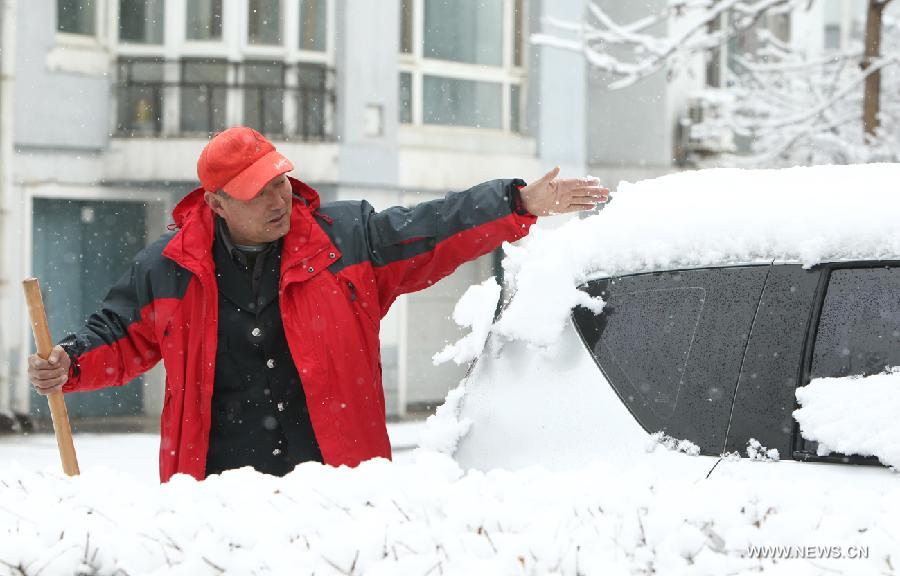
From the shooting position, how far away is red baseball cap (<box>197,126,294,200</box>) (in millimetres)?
3766

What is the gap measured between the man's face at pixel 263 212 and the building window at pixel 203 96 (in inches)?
464

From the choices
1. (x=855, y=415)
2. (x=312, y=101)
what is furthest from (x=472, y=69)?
(x=855, y=415)

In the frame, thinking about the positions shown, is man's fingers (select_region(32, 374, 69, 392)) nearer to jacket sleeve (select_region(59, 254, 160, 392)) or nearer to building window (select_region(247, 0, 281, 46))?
jacket sleeve (select_region(59, 254, 160, 392))

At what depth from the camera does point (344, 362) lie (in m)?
3.74

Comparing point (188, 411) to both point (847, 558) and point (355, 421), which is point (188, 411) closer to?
point (355, 421)

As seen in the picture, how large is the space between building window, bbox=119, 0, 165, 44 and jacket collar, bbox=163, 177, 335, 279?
12.1 meters

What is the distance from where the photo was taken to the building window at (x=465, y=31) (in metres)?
16.9

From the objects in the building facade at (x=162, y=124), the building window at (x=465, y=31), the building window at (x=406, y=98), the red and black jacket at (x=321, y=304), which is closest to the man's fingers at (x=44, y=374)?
the red and black jacket at (x=321, y=304)

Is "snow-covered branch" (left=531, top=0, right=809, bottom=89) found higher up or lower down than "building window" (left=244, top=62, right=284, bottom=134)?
higher up

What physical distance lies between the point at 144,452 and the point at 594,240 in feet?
33.7

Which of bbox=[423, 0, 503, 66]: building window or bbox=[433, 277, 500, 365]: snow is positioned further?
bbox=[423, 0, 503, 66]: building window

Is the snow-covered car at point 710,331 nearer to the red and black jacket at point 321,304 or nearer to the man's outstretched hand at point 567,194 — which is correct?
the man's outstretched hand at point 567,194

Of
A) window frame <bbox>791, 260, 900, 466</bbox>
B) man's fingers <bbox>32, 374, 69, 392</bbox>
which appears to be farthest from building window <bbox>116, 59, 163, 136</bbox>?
window frame <bbox>791, 260, 900, 466</bbox>

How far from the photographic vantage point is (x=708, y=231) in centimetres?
277
